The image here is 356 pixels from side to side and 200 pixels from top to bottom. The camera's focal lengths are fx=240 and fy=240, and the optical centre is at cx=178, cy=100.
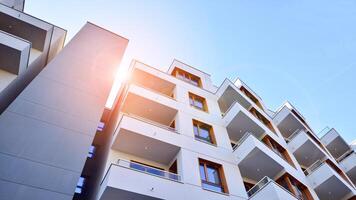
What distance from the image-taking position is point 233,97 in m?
19.1

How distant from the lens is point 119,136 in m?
11.8

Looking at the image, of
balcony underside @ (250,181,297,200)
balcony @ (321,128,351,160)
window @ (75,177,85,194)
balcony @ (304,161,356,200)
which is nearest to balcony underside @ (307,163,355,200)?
balcony @ (304,161,356,200)

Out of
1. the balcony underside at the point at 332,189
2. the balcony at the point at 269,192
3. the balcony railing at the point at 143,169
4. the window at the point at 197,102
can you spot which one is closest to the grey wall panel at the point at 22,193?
the balcony railing at the point at 143,169

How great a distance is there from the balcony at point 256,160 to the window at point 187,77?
24.0 ft

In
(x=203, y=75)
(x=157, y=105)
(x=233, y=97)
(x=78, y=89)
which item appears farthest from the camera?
(x=203, y=75)

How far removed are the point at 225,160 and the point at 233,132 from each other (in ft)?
12.1

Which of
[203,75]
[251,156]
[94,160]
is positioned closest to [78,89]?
[94,160]

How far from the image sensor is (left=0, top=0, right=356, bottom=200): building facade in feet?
30.1

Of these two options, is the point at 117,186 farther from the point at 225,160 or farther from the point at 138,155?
the point at 225,160

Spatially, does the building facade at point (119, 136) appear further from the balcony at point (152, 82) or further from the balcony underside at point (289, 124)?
the balcony underside at point (289, 124)

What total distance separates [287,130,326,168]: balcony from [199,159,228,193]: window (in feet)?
27.7

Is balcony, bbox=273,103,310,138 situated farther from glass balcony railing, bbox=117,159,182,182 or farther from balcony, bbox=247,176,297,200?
glass balcony railing, bbox=117,159,182,182

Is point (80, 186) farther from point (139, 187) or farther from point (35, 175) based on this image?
point (139, 187)

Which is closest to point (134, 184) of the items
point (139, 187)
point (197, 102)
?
point (139, 187)
